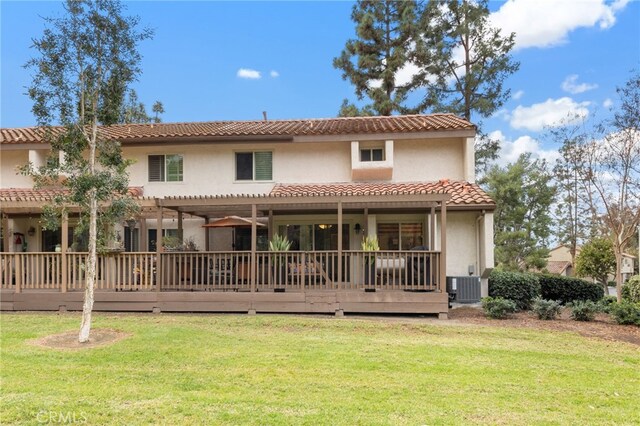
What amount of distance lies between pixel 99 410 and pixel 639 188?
1833cm

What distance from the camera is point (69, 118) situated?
788cm

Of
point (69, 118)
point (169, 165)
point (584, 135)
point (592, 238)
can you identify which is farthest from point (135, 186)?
point (592, 238)

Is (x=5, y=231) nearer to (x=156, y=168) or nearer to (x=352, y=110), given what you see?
(x=156, y=168)

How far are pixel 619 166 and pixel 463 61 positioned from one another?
10636 millimetres

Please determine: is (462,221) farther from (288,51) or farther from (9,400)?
(288,51)

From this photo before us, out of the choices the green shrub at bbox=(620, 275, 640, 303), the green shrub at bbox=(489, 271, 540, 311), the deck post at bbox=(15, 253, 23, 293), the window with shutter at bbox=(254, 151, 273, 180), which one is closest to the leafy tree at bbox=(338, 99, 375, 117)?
the window with shutter at bbox=(254, 151, 273, 180)

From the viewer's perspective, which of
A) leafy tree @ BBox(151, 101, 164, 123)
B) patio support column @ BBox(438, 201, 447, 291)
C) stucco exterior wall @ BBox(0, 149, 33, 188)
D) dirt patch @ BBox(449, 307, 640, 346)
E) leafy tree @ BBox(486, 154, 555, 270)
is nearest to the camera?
dirt patch @ BBox(449, 307, 640, 346)

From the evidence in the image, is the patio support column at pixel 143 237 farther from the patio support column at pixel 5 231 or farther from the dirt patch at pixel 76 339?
the dirt patch at pixel 76 339

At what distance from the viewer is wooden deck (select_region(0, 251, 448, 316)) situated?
10445 mm

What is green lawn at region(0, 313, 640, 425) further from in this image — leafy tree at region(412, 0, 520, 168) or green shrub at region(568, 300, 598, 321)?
leafy tree at region(412, 0, 520, 168)

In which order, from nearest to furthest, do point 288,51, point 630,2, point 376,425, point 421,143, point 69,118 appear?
point 376,425 → point 69,118 → point 421,143 → point 630,2 → point 288,51

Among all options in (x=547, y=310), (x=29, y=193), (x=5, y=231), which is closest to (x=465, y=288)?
(x=547, y=310)

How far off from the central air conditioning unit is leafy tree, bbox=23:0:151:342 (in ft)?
31.3

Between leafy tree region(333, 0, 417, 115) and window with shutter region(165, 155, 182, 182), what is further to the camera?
leafy tree region(333, 0, 417, 115)
